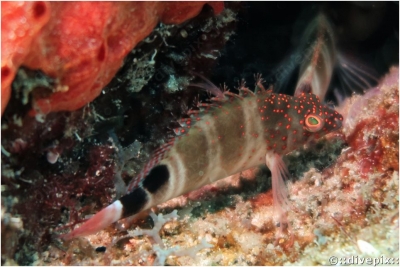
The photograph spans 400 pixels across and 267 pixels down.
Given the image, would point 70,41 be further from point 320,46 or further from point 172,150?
point 320,46

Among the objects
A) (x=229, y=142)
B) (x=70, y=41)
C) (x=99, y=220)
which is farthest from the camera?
(x=229, y=142)

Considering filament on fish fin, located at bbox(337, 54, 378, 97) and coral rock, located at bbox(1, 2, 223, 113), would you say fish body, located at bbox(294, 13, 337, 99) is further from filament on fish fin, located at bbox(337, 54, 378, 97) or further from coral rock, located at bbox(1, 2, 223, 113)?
coral rock, located at bbox(1, 2, 223, 113)

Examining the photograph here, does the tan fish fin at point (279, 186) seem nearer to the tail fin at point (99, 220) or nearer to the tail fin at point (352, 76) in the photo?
the tail fin at point (99, 220)

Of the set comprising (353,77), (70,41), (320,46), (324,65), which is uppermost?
(320,46)

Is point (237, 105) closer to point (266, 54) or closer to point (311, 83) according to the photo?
point (311, 83)

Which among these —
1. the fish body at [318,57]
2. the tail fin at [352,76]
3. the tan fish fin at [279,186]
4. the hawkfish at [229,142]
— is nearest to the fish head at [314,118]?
the hawkfish at [229,142]

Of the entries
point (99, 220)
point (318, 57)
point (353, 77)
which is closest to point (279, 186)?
point (99, 220)

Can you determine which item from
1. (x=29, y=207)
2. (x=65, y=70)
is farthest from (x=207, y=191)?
(x=65, y=70)
